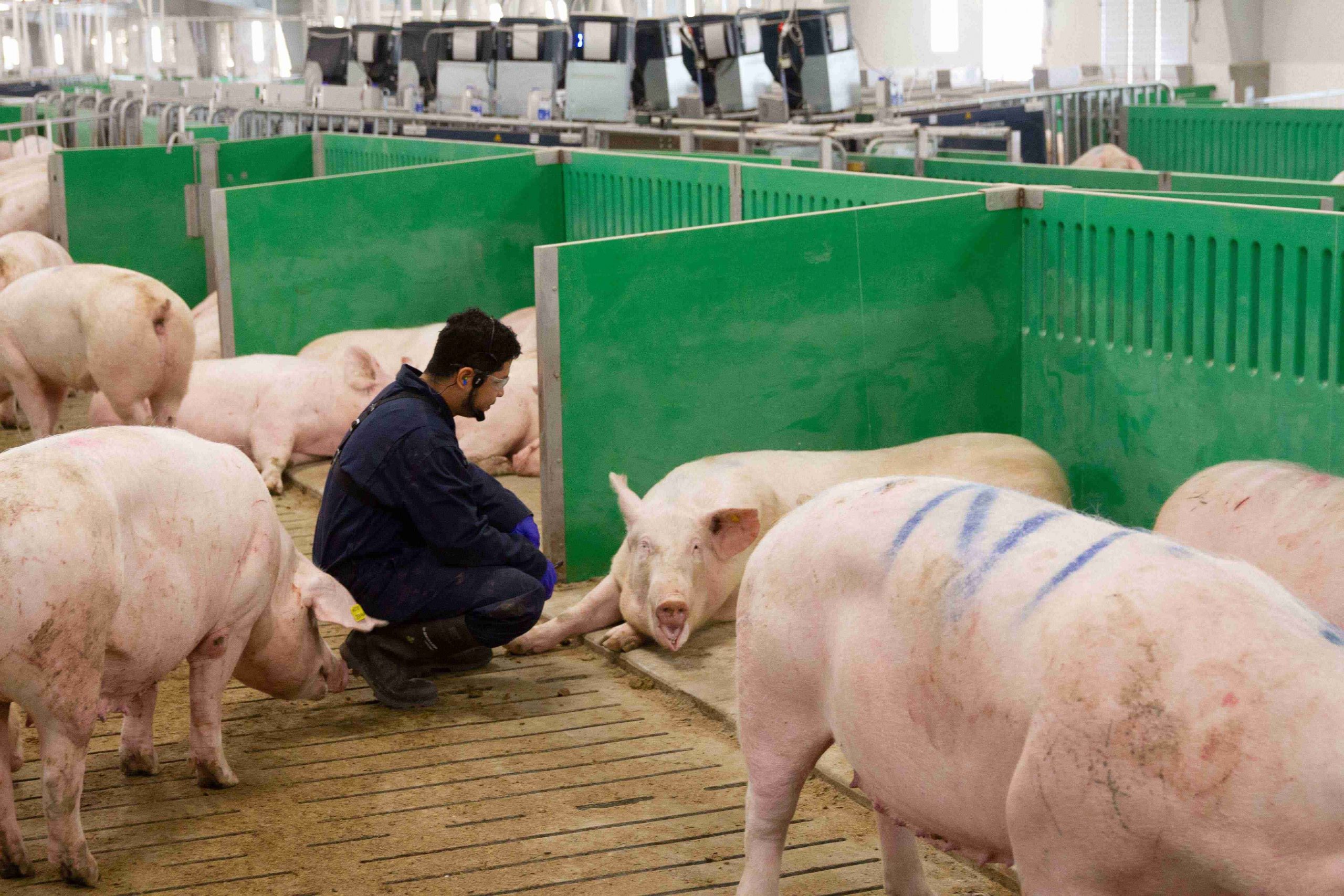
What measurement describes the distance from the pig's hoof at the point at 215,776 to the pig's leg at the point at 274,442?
3.25 metres

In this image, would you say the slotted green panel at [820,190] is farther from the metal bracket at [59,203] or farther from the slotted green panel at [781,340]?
the metal bracket at [59,203]

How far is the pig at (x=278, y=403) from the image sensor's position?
22.8 feet

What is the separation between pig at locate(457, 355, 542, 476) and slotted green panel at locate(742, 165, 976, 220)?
1271 mm

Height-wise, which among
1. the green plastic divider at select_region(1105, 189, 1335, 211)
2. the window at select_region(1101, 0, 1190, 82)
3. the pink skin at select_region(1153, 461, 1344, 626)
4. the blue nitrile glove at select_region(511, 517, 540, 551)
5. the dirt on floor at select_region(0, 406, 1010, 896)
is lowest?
the dirt on floor at select_region(0, 406, 1010, 896)

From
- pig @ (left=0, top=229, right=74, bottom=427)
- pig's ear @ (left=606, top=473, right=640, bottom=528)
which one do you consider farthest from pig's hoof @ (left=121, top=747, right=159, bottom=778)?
pig @ (left=0, top=229, right=74, bottom=427)

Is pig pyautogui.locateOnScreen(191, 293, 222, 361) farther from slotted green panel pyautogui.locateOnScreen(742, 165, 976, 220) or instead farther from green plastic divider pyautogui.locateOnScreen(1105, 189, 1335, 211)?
green plastic divider pyautogui.locateOnScreen(1105, 189, 1335, 211)

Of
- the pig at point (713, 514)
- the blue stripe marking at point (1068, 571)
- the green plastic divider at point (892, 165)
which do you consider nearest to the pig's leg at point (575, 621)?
the pig at point (713, 514)

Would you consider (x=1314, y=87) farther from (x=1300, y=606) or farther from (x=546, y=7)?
(x=1300, y=606)

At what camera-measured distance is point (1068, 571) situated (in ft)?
6.82

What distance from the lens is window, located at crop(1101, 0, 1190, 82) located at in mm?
19359

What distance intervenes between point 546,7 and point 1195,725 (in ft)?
44.4

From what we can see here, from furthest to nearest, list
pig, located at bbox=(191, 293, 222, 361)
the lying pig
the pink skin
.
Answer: pig, located at bbox=(191, 293, 222, 361) < the pink skin < the lying pig

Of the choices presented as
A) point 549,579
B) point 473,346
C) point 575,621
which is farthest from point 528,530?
point 473,346

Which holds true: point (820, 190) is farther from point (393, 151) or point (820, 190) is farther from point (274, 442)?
point (393, 151)
